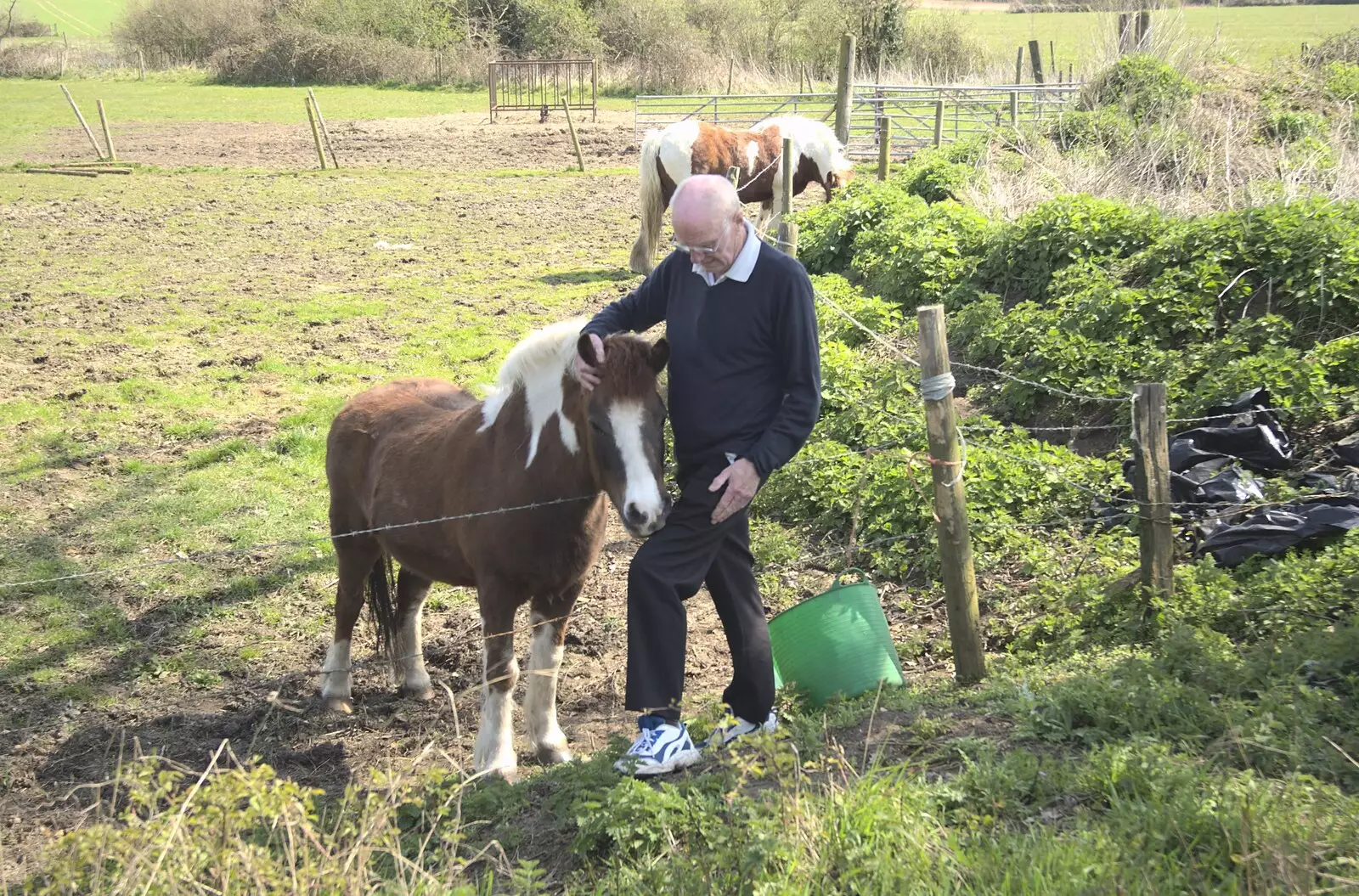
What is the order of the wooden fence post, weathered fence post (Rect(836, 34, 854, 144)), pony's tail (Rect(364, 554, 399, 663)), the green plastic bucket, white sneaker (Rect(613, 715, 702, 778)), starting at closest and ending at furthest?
white sneaker (Rect(613, 715, 702, 778)), the green plastic bucket, pony's tail (Rect(364, 554, 399, 663)), weathered fence post (Rect(836, 34, 854, 144)), the wooden fence post

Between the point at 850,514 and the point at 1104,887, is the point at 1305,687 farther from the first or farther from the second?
the point at 850,514

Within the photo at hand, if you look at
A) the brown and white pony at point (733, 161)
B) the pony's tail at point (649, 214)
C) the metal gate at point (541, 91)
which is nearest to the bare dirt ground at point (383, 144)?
the metal gate at point (541, 91)

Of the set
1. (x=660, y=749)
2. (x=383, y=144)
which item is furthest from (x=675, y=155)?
(x=383, y=144)

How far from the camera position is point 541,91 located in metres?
36.9

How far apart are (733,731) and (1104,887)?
143 centimetres

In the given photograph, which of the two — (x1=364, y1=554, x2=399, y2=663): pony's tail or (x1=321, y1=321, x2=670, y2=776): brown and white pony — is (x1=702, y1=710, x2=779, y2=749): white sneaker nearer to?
(x1=321, y1=321, x2=670, y2=776): brown and white pony

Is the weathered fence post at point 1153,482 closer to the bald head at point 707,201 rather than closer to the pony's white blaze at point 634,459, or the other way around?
the bald head at point 707,201

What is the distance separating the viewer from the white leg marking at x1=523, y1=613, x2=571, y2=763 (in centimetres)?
459

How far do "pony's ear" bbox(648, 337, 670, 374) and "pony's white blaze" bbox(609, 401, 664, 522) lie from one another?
20cm

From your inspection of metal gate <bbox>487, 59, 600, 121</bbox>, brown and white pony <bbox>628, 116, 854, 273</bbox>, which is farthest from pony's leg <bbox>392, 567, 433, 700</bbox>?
metal gate <bbox>487, 59, 600, 121</bbox>

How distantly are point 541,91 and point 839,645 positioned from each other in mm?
35461

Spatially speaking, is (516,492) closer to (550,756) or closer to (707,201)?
(550,756)

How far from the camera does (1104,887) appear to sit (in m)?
2.65

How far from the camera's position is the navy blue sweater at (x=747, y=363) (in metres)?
3.76
